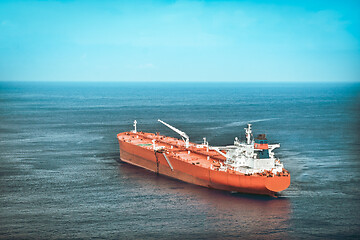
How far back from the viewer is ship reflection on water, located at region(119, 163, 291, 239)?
118 feet

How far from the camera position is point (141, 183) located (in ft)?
164

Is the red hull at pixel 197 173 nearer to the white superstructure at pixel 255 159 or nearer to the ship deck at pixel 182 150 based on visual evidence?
the ship deck at pixel 182 150

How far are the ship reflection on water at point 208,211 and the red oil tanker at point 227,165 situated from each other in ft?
3.44

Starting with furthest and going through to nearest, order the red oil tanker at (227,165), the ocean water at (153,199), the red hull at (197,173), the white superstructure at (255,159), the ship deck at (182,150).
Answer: the ship deck at (182,150)
the white superstructure at (255,159)
the red oil tanker at (227,165)
the red hull at (197,173)
the ocean water at (153,199)

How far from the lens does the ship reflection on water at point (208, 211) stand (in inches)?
1415

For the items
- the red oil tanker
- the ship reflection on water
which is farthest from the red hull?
the ship reflection on water

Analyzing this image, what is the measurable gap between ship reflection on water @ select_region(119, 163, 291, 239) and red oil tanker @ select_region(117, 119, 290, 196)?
3.44 feet

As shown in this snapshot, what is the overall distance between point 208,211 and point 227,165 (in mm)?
8572

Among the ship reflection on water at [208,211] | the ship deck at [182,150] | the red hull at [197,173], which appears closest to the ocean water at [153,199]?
the ship reflection on water at [208,211]

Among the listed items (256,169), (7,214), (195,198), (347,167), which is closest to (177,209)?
(195,198)

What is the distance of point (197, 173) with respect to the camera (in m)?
48.6

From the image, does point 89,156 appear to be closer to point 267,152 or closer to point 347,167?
point 267,152

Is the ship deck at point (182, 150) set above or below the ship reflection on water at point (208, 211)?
above

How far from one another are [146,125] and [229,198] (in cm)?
5866
